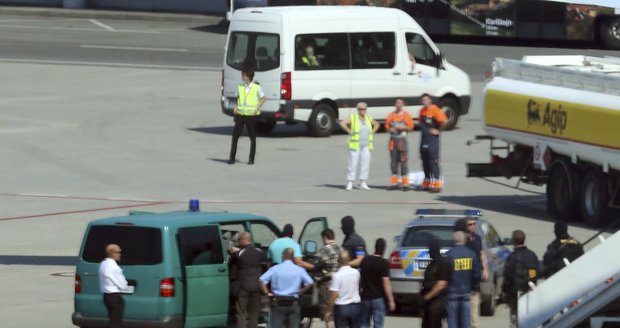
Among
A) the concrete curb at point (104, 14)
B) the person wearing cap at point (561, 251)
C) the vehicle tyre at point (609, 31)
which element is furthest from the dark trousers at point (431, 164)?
the concrete curb at point (104, 14)

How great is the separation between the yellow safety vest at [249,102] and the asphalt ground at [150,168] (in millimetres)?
1152

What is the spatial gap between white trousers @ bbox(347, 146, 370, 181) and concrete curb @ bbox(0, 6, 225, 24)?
3033 centimetres

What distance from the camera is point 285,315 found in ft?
55.9

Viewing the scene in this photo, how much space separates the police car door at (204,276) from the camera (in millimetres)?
16953

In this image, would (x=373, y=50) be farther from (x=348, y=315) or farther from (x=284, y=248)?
(x=348, y=315)

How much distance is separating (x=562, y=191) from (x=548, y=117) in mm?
1359

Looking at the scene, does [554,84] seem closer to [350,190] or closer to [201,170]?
[350,190]

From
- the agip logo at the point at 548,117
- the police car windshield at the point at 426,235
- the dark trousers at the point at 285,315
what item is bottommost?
the dark trousers at the point at 285,315

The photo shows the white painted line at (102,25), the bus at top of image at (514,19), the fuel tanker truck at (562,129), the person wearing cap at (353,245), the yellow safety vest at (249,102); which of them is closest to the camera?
the person wearing cap at (353,245)

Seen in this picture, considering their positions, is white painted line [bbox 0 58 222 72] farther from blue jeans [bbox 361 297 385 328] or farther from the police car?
blue jeans [bbox 361 297 385 328]

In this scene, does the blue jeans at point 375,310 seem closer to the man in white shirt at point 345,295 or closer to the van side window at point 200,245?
the man in white shirt at point 345,295

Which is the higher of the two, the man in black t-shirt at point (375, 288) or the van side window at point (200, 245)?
the van side window at point (200, 245)

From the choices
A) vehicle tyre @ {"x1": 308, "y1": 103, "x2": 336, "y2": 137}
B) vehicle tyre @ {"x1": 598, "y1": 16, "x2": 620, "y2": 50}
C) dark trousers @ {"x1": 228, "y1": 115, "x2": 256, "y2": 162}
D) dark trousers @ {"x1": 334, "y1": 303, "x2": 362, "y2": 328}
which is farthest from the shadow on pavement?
vehicle tyre @ {"x1": 598, "y1": 16, "x2": 620, "y2": 50}

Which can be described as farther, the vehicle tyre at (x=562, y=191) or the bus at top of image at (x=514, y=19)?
the bus at top of image at (x=514, y=19)
